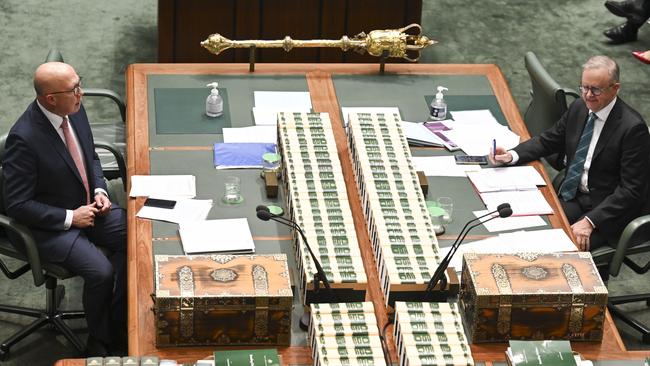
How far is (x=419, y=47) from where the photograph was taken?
7.08 m

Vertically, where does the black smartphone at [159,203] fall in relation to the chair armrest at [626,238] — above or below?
above

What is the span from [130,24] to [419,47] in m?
3.30

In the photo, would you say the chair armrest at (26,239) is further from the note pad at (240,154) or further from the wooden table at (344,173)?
the note pad at (240,154)

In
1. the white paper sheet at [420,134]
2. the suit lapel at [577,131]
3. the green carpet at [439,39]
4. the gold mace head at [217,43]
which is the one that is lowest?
the green carpet at [439,39]

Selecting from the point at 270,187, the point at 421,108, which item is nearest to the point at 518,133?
the point at 421,108

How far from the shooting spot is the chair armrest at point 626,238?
5852 mm

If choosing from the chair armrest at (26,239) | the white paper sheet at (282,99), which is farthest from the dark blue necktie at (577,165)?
the chair armrest at (26,239)

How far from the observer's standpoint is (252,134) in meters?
6.43

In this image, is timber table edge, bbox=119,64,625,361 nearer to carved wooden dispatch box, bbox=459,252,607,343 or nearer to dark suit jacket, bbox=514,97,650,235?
carved wooden dispatch box, bbox=459,252,607,343

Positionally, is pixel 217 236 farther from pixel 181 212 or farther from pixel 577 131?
pixel 577 131

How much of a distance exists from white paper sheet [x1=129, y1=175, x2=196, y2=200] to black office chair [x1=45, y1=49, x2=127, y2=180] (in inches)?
22.9

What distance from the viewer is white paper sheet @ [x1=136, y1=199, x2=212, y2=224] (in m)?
Answer: 5.66

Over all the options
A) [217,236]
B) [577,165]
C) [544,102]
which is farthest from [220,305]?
[544,102]

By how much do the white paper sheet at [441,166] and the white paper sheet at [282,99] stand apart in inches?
32.1
